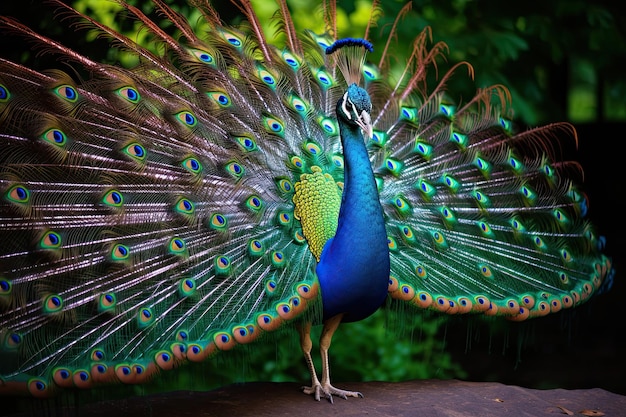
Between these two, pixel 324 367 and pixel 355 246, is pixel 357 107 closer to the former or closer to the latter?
pixel 355 246

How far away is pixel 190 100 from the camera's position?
4047 mm

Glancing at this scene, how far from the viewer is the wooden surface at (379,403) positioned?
3.97 m

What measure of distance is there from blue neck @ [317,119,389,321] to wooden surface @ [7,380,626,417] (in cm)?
57

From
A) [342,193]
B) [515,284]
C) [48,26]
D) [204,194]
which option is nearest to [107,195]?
[204,194]

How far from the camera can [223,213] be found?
3.85 meters

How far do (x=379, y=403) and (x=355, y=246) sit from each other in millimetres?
928

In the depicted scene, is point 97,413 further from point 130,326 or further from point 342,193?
point 342,193

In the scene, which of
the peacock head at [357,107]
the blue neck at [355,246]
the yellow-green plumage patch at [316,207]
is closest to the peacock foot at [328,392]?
the blue neck at [355,246]

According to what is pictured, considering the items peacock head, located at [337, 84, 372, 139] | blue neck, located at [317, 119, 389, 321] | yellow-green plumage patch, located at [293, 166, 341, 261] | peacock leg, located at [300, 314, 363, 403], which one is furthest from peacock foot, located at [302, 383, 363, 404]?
peacock head, located at [337, 84, 372, 139]

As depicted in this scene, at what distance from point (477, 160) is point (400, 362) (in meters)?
1.96

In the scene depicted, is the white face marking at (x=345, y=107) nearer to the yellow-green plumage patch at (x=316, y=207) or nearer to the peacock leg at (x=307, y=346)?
the yellow-green plumage patch at (x=316, y=207)

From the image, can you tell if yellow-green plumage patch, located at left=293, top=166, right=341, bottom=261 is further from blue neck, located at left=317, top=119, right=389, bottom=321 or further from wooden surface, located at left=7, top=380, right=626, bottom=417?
wooden surface, located at left=7, top=380, right=626, bottom=417

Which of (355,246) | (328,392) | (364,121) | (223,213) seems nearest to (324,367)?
(328,392)

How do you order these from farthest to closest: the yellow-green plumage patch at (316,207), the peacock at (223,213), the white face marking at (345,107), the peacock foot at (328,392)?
the peacock foot at (328,392) → the yellow-green plumage patch at (316,207) → the white face marking at (345,107) → the peacock at (223,213)
